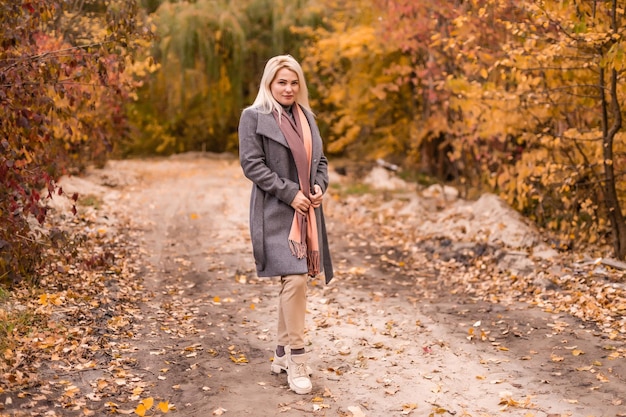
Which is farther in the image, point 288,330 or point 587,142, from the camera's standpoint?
point 587,142

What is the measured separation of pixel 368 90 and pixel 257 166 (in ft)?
34.5

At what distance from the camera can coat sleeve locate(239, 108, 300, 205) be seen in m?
4.55

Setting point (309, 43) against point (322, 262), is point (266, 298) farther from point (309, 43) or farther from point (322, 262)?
point (309, 43)

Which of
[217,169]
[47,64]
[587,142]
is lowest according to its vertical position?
[217,169]

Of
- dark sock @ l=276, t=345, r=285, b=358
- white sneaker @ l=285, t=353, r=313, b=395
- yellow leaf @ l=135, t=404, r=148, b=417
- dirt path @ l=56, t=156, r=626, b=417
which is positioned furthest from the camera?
dark sock @ l=276, t=345, r=285, b=358

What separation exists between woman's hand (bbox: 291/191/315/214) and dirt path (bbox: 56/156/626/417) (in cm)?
120

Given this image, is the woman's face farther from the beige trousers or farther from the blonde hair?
the beige trousers

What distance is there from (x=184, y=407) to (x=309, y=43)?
16.8 meters

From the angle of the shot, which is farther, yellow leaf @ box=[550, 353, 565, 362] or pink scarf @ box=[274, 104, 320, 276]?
yellow leaf @ box=[550, 353, 565, 362]

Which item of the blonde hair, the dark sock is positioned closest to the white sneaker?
the dark sock

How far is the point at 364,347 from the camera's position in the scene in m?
5.62

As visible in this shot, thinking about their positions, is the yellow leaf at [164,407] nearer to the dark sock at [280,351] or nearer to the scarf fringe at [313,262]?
the dark sock at [280,351]

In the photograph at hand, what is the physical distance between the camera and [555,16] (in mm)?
7180

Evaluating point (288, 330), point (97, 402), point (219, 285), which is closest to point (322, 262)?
point (288, 330)
